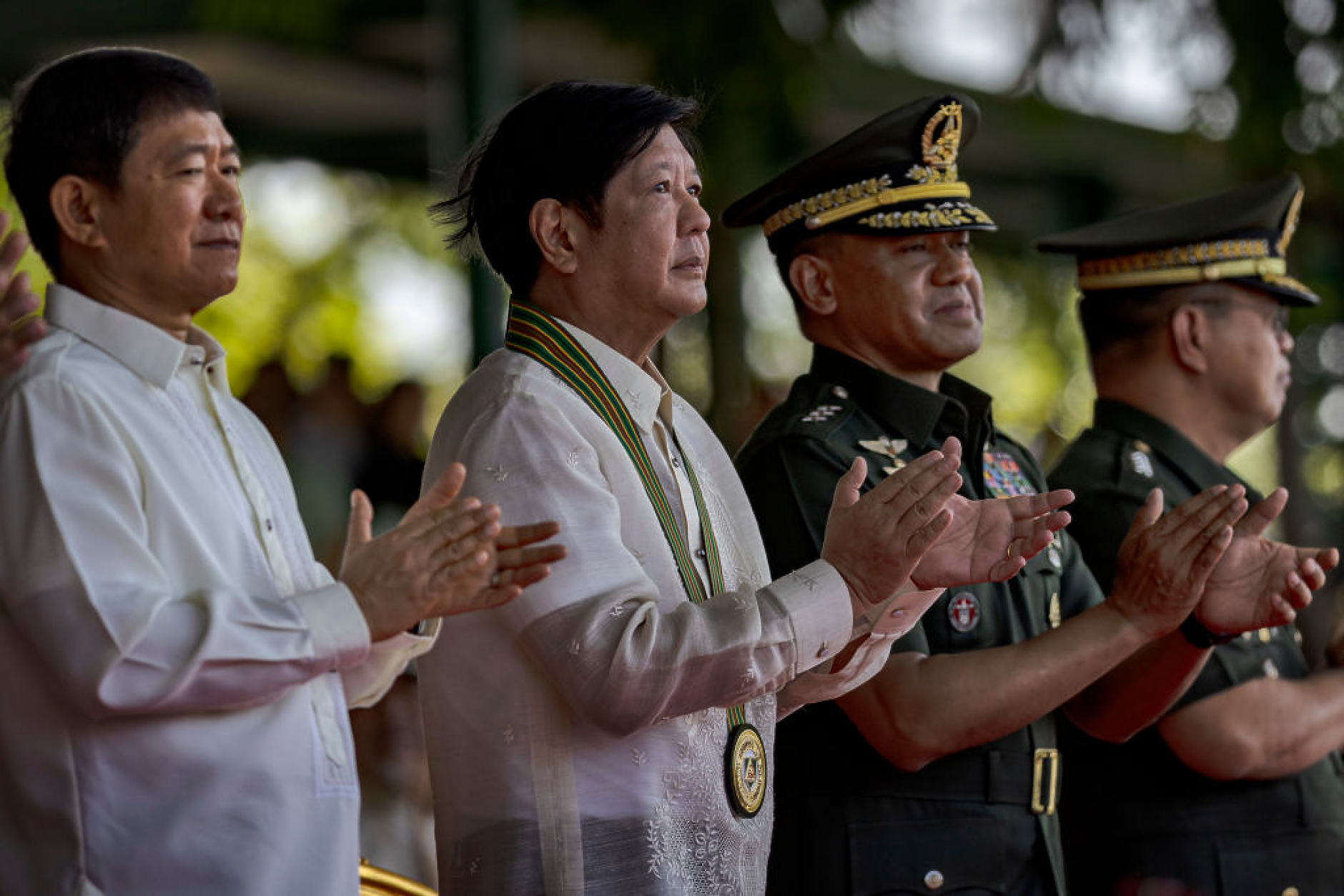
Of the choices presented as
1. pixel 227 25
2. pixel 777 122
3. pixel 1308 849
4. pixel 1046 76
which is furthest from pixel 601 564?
pixel 1046 76

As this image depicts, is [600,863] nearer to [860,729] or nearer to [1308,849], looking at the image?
[860,729]

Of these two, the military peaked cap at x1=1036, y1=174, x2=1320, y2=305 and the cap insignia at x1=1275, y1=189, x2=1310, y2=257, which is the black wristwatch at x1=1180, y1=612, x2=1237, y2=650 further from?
the cap insignia at x1=1275, y1=189, x2=1310, y2=257

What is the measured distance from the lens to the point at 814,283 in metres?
3.50

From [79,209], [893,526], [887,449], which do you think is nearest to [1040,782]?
[887,449]

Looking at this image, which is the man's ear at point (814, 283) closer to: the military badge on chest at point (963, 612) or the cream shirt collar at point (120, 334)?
the military badge on chest at point (963, 612)

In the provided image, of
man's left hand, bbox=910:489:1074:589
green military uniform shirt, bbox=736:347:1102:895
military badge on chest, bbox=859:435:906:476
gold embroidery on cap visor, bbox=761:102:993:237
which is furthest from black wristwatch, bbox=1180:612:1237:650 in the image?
gold embroidery on cap visor, bbox=761:102:993:237

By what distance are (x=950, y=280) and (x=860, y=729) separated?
33.1 inches

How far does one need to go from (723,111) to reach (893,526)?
516cm

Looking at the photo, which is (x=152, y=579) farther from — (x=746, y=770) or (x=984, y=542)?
(x=984, y=542)

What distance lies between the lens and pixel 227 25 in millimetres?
7941

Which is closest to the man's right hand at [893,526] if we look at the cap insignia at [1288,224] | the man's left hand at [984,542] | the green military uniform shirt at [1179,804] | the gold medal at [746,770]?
the man's left hand at [984,542]

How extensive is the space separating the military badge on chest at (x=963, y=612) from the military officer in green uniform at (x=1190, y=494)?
0.47 metres

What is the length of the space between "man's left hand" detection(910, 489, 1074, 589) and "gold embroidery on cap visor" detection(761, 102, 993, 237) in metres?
0.73

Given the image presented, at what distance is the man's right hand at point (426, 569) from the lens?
7.28 ft
